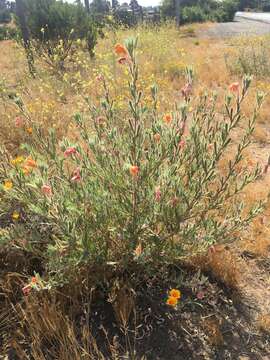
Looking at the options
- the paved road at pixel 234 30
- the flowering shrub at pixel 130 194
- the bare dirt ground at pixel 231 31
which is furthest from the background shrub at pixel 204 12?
the flowering shrub at pixel 130 194

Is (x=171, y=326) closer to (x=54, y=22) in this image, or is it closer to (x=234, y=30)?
(x=54, y=22)

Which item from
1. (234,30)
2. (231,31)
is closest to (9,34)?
(231,31)

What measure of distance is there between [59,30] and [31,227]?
8.37 m

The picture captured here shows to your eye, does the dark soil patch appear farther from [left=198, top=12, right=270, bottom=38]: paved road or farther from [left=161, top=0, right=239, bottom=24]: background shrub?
[left=161, top=0, right=239, bottom=24]: background shrub

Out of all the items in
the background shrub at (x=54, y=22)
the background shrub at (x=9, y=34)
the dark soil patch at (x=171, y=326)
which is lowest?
the dark soil patch at (x=171, y=326)

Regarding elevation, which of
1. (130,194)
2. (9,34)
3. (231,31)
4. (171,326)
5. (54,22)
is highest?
(54,22)

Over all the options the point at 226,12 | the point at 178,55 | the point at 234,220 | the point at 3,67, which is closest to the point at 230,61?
the point at 178,55

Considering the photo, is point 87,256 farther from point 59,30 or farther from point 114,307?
point 59,30

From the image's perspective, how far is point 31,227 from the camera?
7.17 ft

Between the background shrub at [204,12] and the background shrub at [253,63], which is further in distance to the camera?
the background shrub at [204,12]

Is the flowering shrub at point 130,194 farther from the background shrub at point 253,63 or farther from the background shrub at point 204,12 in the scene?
the background shrub at point 204,12

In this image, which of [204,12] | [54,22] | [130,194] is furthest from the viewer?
[204,12]

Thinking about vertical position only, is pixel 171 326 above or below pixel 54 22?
below

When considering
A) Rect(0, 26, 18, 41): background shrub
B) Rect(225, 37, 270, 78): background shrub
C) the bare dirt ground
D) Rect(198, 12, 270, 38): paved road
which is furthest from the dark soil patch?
the bare dirt ground
